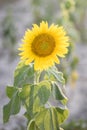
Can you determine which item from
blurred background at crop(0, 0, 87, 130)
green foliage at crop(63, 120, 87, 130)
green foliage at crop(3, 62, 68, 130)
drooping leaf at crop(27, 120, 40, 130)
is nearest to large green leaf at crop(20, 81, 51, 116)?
green foliage at crop(3, 62, 68, 130)

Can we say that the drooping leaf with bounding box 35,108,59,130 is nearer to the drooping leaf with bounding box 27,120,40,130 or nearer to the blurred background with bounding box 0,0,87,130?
the drooping leaf with bounding box 27,120,40,130

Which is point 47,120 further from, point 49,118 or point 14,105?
point 14,105

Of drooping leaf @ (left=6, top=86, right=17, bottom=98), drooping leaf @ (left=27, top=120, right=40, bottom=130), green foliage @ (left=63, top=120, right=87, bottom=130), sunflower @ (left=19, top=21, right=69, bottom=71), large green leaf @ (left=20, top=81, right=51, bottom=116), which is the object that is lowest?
drooping leaf @ (left=27, top=120, right=40, bottom=130)

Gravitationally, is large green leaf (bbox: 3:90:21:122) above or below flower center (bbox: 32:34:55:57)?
below

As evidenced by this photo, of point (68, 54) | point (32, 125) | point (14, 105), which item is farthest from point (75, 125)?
point (14, 105)

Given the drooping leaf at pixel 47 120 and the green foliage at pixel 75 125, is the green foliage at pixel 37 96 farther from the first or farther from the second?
the green foliage at pixel 75 125

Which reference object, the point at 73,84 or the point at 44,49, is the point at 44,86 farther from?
the point at 73,84

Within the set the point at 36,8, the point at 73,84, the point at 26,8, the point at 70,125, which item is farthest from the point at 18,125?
the point at 26,8
